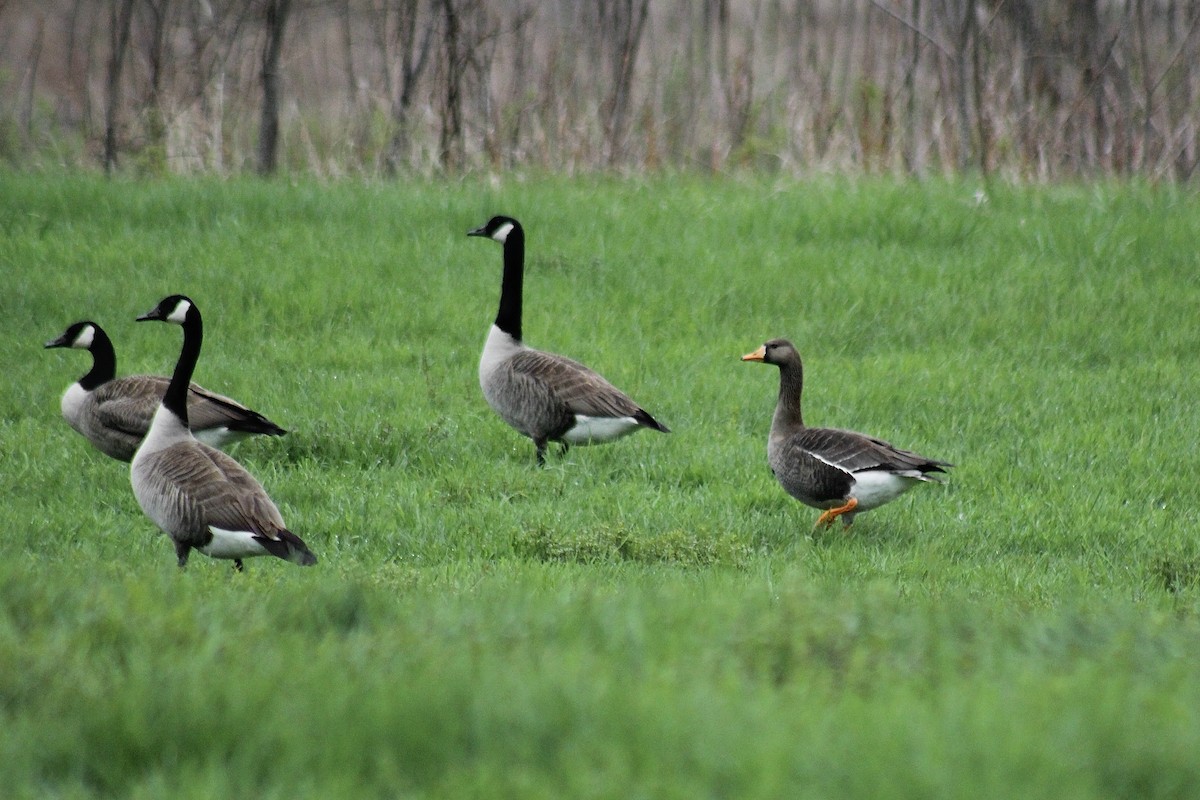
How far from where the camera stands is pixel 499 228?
1137cm

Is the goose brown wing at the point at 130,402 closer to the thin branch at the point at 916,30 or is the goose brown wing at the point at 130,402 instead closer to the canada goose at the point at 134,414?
the canada goose at the point at 134,414

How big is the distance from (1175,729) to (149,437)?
593cm

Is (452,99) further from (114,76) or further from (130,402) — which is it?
(130,402)

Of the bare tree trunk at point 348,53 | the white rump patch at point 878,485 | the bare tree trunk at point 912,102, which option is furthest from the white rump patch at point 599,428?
the bare tree trunk at point 348,53

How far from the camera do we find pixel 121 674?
4.14 metres

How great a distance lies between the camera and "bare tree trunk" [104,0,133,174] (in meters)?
15.8

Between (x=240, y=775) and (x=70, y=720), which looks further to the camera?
(x=70, y=720)

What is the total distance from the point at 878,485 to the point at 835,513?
331 millimetres

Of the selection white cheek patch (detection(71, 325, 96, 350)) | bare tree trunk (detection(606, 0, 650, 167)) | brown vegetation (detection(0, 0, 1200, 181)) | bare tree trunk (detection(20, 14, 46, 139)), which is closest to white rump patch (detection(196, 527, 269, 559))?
white cheek patch (detection(71, 325, 96, 350))

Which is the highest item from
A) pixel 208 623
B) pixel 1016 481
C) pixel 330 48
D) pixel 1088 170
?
pixel 330 48

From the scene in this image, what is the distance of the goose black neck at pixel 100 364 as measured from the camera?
9398 millimetres

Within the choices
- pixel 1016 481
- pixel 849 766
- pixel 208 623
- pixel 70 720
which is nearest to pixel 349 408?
pixel 1016 481

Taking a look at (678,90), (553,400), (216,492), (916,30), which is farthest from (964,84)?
(216,492)

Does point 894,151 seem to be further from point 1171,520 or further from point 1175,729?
point 1175,729
